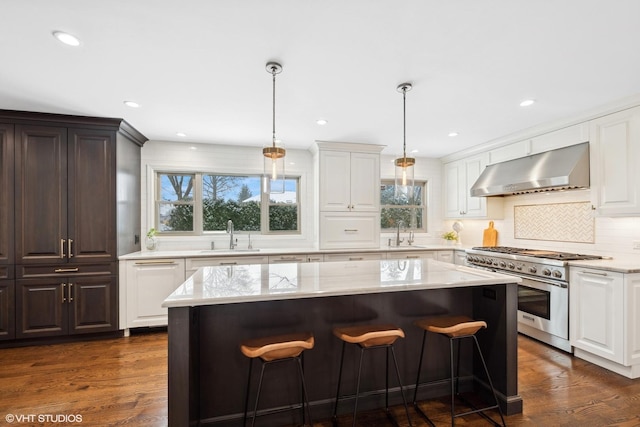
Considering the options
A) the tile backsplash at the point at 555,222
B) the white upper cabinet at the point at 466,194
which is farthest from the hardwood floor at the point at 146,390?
the white upper cabinet at the point at 466,194

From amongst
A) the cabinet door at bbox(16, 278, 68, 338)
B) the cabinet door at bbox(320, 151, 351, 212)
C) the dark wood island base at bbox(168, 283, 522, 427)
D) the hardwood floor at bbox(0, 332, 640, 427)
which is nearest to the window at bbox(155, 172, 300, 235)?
the cabinet door at bbox(320, 151, 351, 212)

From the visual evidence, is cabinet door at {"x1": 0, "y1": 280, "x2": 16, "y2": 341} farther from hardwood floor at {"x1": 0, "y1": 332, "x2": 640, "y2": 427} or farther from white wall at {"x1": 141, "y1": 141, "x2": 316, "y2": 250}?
white wall at {"x1": 141, "y1": 141, "x2": 316, "y2": 250}

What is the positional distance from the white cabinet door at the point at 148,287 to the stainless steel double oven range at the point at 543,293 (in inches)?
154

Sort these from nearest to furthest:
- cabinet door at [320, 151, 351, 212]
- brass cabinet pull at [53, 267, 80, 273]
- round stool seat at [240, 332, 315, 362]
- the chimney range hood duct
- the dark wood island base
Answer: round stool seat at [240, 332, 315, 362]
the dark wood island base
the chimney range hood duct
brass cabinet pull at [53, 267, 80, 273]
cabinet door at [320, 151, 351, 212]

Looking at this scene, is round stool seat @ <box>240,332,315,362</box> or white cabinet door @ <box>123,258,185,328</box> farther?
white cabinet door @ <box>123,258,185,328</box>

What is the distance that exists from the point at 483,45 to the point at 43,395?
404cm

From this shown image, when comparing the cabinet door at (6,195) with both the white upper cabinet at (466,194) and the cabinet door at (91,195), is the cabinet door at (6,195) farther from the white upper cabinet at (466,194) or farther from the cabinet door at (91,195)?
the white upper cabinet at (466,194)

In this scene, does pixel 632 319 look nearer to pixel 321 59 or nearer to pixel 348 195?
pixel 348 195

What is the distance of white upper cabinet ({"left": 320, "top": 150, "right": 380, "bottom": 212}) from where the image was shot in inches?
172

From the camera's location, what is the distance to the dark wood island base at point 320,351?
172 centimetres

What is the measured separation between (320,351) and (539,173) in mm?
3191

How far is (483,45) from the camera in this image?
1.97m

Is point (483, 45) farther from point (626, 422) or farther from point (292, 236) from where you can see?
point (292, 236)

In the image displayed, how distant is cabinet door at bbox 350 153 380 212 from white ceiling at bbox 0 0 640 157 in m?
1.10
